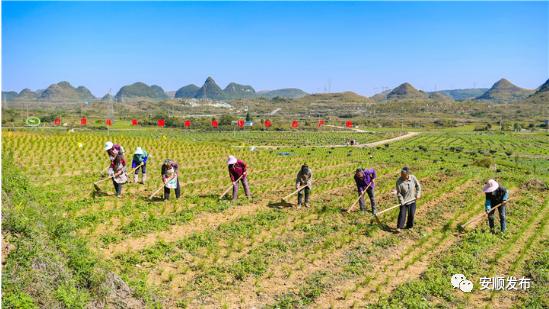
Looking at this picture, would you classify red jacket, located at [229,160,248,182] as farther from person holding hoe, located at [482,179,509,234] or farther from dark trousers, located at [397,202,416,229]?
person holding hoe, located at [482,179,509,234]

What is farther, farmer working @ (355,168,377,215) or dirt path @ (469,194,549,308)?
farmer working @ (355,168,377,215)

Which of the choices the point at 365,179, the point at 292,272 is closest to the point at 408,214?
the point at 365,179

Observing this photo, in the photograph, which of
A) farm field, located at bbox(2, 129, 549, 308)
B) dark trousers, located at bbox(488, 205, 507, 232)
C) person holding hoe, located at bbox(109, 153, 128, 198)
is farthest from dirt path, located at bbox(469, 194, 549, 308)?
person holding hoe, located at bbox(109, 153, 128, 198)

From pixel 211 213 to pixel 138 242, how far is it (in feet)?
7.97

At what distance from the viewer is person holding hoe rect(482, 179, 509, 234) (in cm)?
948

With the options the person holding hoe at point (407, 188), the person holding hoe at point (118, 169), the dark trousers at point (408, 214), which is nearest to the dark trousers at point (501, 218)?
the dark trousers at point (408, 214)

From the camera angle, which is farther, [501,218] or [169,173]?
[169,173]

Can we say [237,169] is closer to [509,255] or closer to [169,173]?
[169,173]

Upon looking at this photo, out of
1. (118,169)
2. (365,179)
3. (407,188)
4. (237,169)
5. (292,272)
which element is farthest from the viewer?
(237,169)

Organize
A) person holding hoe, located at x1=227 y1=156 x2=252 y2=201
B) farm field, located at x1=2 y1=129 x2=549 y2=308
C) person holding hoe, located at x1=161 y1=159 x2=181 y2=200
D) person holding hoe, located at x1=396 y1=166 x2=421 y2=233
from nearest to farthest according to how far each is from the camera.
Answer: farm field, located at x1=2 y1=129 x2=549 y2=308 → person holding hoe, located at x1=396 y1=166 x2=421 y2=233 → person holding hoe, located at x1=161 y1=159 x2=181 y2=200 → person holding hoe, located at x1=227 y1=156 x2=252 y2=201

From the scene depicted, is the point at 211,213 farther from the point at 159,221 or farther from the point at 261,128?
the point at 261,128

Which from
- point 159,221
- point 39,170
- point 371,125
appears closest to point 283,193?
point 159,221

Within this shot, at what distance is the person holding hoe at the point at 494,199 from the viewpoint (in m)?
9.48

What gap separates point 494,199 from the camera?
967cm
